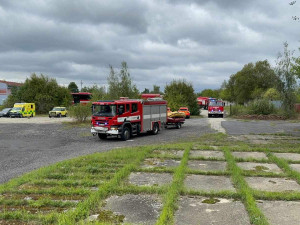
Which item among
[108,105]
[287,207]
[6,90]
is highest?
[6,90]

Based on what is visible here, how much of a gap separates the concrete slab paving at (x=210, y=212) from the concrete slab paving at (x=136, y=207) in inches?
17.4

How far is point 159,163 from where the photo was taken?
31.3ft

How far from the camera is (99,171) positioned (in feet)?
27.5

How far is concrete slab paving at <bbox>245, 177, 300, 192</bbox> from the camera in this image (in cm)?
673

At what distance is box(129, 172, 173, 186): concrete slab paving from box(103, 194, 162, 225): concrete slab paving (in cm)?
94

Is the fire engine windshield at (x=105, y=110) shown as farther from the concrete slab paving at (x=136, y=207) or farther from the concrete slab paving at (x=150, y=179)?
the concrete slab paving at (x=136, y=207)

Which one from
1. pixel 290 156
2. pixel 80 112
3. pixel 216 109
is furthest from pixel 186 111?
pixel 290 156

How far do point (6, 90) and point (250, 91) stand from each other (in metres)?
57.5

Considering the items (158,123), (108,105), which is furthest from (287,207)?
(158,123)

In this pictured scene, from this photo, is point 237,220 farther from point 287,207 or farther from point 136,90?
point 136,90

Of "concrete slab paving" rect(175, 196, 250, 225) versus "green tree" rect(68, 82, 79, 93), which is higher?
"green tree" rect(68, 82, 79, 93)

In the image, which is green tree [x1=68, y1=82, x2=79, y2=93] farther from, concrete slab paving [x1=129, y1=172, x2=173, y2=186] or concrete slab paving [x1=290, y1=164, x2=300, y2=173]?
concrete slab paving [x1=290, y1=164, x2=300, y2=173]

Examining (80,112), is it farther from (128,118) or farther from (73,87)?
(73,87)

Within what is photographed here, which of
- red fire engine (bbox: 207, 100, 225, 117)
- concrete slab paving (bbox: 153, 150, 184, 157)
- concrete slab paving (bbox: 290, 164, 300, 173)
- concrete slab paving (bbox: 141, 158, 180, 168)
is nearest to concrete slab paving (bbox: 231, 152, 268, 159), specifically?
concrete slab paving (bbox: 290, 164, 300, 173)
